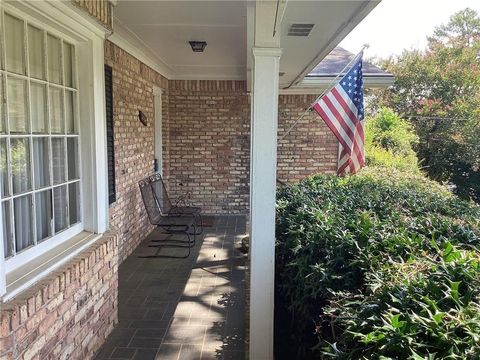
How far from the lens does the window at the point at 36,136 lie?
2314mm

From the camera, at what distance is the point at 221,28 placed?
4.60 m

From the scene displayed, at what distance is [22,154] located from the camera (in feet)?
8.08

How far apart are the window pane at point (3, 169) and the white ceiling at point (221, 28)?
177 centimetres

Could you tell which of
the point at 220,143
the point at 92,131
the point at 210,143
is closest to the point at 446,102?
the point at 220,143

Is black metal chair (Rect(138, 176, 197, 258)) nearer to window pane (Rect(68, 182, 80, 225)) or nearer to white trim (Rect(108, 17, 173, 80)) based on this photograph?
white trim (Rect(108, 17, 173, 80))

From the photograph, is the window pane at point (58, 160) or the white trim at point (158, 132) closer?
the window pane at point (58, 160)

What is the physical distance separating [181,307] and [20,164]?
218 cm

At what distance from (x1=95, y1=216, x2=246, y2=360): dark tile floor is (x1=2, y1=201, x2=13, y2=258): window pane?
1.24 m

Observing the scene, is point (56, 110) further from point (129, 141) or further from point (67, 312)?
point (129, 141)

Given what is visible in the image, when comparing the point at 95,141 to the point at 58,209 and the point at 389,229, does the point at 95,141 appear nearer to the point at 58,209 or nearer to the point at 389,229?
the point at 58,209

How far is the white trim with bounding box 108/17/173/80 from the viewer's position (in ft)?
15.4

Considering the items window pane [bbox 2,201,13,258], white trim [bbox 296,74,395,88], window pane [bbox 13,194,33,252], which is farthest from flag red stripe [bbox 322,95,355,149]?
white trim [bbox 296,74,395,88]

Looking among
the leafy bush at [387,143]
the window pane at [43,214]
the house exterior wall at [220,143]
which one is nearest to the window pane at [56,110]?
the window pane at [43,214]

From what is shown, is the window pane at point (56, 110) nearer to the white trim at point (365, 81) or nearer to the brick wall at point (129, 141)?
the brick wall at point (129, 141)
